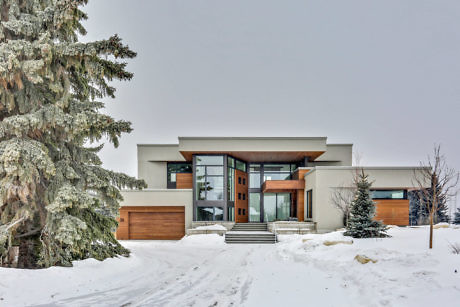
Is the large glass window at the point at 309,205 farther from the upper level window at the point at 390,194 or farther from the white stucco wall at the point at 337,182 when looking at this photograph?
the upper level window at the point at 390,194

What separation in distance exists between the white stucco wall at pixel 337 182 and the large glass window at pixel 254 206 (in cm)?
794

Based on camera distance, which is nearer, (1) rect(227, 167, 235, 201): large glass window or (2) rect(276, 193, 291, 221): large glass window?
(1) rect(227, 167, 235, 201): large glass window

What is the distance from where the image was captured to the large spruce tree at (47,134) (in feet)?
19.9

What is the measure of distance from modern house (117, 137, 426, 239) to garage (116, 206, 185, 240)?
0.25ft

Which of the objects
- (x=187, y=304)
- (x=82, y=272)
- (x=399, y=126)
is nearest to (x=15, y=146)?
(x=82, y=272)

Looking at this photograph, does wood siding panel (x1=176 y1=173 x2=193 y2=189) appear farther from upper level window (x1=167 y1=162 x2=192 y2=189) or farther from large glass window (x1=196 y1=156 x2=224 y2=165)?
large glass window (x1=196 y1=156 x2=224 y2=165)

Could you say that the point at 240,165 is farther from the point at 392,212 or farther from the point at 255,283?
the point at 255,283

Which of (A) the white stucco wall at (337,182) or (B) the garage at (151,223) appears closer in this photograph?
(A) the white stucco wall at (337,182)

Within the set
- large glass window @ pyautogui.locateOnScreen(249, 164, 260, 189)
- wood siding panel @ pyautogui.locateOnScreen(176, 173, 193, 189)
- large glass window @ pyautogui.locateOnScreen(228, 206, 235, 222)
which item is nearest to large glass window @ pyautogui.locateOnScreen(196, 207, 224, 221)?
large glass window @ pyautogui.locateOnScreen(228, 206, 235, 222)

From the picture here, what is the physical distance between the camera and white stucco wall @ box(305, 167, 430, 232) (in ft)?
58.2

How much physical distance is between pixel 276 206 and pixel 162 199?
1086 cm

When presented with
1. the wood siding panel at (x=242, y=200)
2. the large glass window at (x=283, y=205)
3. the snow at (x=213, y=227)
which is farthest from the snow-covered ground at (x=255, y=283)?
the large glass window at (x=283, y=205)

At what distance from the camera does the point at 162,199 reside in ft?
67.8

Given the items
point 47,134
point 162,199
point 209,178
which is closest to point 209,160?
point 209,178
